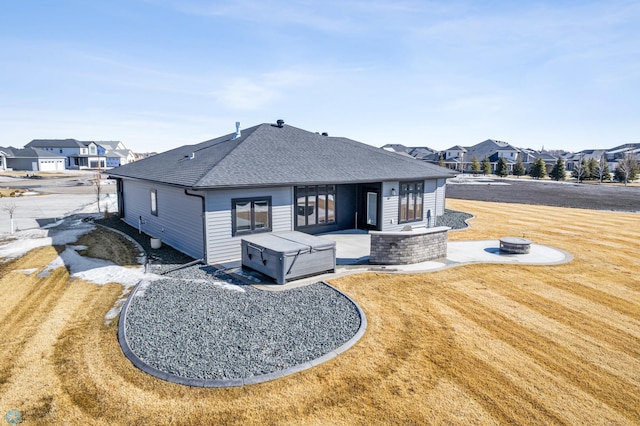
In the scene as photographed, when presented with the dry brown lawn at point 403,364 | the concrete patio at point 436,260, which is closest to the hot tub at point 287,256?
the concrete patio at point 436,260

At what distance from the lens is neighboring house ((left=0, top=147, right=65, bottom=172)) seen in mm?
76000

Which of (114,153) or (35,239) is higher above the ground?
(114,153)

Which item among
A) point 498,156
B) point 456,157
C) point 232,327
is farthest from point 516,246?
point 456,157

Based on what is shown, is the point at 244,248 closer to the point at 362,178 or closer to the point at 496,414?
the point at 362,178

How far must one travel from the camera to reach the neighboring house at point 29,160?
7600 cm

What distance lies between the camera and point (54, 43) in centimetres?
1748

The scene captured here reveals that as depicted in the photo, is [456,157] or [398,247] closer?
[398,247]

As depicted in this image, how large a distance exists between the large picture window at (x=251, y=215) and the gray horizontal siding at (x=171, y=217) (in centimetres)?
124

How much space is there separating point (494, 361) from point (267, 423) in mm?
4358

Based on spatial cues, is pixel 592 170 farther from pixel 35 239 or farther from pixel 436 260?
pixel 35 239

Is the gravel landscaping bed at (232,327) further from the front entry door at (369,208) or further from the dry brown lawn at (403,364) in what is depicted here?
the front entry door at (369,208)

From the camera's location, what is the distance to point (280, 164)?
16031 mm

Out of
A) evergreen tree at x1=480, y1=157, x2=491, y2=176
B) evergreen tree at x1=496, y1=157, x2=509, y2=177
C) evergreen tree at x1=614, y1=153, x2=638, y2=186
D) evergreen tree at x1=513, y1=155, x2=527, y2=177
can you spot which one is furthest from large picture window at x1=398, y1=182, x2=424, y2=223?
evergreen tree at x1=513, y1=155, x2=527, y2=177

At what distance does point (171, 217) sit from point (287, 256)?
286 inches
